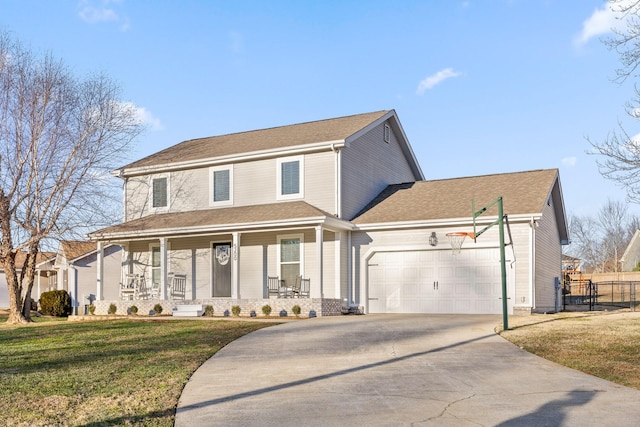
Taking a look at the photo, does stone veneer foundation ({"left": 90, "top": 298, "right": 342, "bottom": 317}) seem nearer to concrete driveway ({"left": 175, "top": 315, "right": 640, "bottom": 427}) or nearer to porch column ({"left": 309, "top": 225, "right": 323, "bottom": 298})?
porch column ({"left": 309, "top": 225, "right": 323, "bottom": 298})

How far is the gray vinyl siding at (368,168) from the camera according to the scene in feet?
68.0

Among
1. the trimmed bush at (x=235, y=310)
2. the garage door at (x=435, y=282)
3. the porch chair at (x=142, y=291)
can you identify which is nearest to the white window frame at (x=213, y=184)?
the porch chair at (x=142, y=291)

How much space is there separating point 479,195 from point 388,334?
882 centimetres

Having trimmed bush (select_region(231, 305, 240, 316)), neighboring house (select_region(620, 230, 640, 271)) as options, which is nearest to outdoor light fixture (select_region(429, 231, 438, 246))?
trimmed bush (select_region(231, 305, 240, 316))

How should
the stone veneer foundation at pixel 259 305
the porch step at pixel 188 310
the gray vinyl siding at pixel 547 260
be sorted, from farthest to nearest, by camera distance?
1. the porch step at pixel 188 310
2. the gray vinyl siding at pixel 547 260
3. the stone veneer foundation at pixel 259 305

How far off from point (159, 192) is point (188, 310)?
20.2 ft

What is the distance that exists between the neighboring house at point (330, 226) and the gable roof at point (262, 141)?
0.28ft

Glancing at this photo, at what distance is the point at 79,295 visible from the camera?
101 feet

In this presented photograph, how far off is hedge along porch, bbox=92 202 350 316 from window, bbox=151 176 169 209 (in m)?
0.84

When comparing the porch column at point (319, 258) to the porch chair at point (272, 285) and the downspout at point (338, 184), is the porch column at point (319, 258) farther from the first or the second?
the porch chair at point (272, 285)

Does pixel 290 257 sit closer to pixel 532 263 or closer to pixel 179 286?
pixel 179 286

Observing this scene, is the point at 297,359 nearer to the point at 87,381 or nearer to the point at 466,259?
the point at 87,381

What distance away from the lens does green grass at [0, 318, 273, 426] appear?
6.55m

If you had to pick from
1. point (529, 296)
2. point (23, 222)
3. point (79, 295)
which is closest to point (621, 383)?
point (529, 296)
